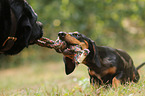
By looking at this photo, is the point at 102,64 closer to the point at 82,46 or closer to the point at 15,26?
the point at 82,46

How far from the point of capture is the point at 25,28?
8.70 ft

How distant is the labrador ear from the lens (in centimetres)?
262

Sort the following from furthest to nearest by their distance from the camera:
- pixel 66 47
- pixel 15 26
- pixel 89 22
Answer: pixel 89 22
pixel 66 47
pixel 15 26

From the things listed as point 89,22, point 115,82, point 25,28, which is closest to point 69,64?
point 115,82

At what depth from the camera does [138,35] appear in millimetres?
17625

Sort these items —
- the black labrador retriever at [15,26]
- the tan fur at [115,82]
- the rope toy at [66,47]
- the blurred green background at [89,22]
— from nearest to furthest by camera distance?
1. the black labrador retriever at [15,26]
2. the rope toy at [66,47]
3. the tan fur at [115,82]
4. the blurred green background at [89,22]

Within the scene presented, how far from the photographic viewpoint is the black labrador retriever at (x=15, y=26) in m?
2.47

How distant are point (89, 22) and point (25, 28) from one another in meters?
12.2

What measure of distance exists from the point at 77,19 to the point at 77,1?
1241 millimetres

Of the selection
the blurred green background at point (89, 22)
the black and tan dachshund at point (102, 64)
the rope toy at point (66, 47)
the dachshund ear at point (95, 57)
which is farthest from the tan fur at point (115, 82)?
the blurred green background at point (89, 22)

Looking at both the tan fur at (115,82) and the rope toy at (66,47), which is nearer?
the rope toy at (66,47)

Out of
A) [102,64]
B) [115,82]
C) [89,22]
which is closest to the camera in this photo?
[115,82]

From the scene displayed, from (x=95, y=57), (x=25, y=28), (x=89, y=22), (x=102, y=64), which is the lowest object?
(x=102, y=64)

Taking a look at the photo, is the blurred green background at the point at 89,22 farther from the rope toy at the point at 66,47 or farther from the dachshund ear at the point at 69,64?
the rope toy at the point at 66,47
